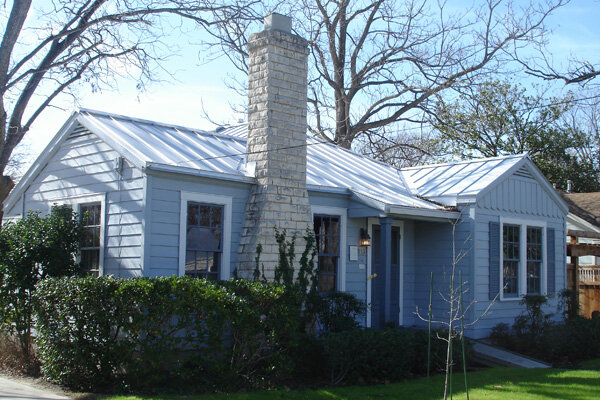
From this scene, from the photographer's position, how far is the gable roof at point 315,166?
10.1 m

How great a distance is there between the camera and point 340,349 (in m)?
8.99

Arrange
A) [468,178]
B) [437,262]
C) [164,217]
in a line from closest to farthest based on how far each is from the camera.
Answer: [164,217]
[437,262]
[468,178]

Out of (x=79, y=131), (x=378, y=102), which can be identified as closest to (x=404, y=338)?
(x=79, y=131)

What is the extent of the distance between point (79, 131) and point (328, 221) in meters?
4.74

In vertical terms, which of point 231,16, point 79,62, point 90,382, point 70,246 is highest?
point 231,16

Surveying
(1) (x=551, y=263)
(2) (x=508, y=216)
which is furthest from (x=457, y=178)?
(1) (x=551, y=263)

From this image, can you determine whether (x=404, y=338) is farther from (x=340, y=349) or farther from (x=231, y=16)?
(x=231, y=16)

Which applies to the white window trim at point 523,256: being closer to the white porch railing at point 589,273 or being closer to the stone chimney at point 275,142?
the stone chimney at point 275,142

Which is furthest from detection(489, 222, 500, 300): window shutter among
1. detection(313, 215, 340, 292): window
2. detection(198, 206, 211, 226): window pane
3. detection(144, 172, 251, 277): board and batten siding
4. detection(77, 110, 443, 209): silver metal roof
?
detection(144, 172, 251, 277): board and batten siding

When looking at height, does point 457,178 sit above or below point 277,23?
below

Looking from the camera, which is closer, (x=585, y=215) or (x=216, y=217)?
(x=216, y=217)

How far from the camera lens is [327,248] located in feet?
38.5

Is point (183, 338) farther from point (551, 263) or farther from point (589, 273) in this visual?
point (589, 273)

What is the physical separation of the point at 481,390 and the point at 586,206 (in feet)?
59.9
